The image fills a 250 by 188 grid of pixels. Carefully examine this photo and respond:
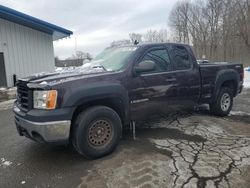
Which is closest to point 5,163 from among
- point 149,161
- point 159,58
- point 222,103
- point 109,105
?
point 109,105

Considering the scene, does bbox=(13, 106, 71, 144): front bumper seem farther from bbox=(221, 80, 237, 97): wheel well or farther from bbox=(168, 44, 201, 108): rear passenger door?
bbox=(221, 80, 237, 97): wheel well

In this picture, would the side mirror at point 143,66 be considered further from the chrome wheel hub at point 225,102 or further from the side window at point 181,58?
the chrome wheel hub at point 225,102

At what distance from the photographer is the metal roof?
12.1 meters

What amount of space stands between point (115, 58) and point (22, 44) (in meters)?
10.5

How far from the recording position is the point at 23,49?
1402 centimetres

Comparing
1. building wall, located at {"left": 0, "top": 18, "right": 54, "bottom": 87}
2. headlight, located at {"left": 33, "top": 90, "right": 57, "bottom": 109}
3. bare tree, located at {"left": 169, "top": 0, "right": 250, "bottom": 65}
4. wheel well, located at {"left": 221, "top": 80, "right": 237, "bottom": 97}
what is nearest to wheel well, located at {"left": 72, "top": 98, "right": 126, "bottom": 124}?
headlight, located at {"left": 33, "top": 90, "right": 57, "bottom": 109}

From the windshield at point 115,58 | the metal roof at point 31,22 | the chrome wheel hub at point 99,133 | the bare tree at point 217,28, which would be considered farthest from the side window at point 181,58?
the bare tree at point 217,28

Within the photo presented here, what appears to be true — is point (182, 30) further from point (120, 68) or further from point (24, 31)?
point (120, 68)

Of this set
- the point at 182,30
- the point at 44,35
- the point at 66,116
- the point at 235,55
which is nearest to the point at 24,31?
the point at 44,35

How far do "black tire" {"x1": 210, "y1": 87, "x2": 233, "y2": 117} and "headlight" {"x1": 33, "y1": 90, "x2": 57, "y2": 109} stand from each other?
4196mm

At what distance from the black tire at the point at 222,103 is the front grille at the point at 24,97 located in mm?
4393

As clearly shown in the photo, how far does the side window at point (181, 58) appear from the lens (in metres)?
5.42

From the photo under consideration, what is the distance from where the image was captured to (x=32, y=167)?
409cm

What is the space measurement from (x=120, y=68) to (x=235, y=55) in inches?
1915
